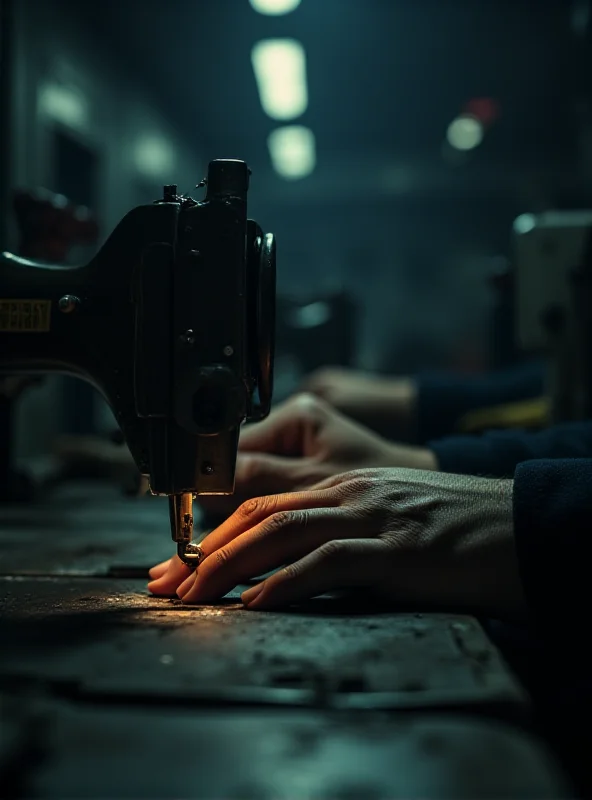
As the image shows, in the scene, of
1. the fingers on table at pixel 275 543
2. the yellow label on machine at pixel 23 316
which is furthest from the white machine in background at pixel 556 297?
the yellow label on machine at pixel 23 316

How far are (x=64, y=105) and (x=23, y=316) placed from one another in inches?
137

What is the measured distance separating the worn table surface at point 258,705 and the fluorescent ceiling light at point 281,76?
16.3ft

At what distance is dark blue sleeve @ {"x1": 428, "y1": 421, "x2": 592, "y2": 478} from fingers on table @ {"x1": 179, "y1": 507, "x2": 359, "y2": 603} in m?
0.39

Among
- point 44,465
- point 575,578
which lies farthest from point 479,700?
point 44,465

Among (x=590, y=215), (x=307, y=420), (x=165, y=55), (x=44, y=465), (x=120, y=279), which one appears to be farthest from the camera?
(x=165, y=55)

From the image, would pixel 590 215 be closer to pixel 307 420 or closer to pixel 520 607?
pixel 307 420

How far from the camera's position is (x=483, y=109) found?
654cm

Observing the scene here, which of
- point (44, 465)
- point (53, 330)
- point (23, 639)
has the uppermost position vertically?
point (53, 330)

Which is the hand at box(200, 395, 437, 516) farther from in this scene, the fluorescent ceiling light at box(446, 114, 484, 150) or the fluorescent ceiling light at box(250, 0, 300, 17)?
the fluorescent ceiling light at box(446, 114, 484, 150)

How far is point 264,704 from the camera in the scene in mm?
534

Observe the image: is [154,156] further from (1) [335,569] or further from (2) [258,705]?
(2) [258,705]

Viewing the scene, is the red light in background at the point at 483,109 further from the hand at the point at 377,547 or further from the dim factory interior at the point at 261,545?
the hand at the point at 377,547

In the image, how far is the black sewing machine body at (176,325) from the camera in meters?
0.85

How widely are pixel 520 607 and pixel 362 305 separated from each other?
7.78m
